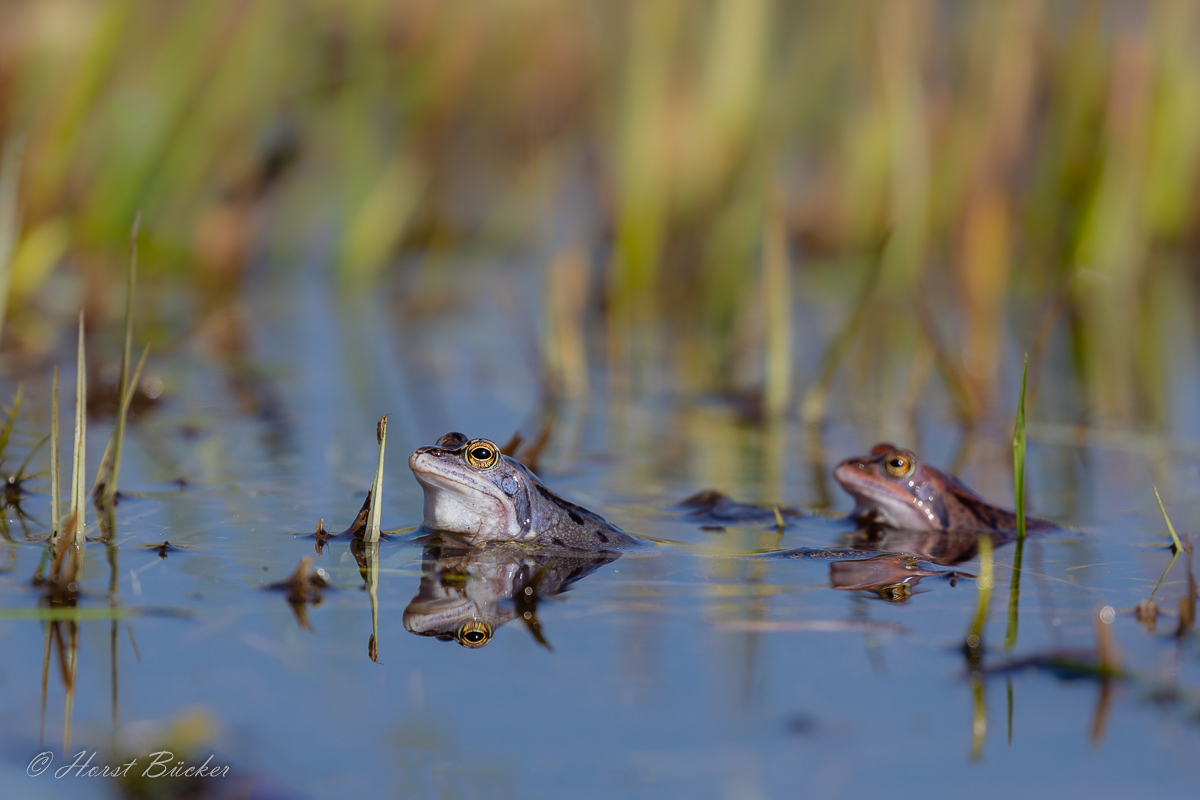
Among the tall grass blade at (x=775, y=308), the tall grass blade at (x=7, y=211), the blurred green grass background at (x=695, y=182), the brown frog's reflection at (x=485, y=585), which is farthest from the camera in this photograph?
the blurred green grass background at (x=695, y=182)

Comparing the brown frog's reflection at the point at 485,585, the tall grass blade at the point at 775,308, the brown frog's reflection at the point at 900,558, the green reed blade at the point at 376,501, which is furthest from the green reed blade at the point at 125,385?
the tall grass blade at the point at 775,308

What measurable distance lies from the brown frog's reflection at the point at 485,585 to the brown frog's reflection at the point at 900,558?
75 centimetres

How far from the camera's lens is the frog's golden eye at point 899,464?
4.60 meters

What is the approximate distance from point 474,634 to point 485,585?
19.9 inches

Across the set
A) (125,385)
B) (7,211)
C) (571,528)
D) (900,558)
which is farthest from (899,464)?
(7,211)

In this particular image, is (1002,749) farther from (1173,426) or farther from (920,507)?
(1173,426)

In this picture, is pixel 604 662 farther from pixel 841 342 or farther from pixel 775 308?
pixel 775 308

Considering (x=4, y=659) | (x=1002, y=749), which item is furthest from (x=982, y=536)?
(x=4, y=659)

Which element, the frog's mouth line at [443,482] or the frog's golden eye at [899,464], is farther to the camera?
the frog's golden eye at [899,464]

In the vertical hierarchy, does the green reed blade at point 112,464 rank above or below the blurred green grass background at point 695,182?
below

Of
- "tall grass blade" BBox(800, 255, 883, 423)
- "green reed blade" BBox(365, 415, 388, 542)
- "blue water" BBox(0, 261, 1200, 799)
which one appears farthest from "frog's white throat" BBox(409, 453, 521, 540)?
"tall grass blade" BBox(800, 255, 883, 423)

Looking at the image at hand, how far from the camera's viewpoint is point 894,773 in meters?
2.42

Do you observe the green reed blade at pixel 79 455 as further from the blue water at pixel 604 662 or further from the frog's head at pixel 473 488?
the frog's head at pixel 473 488

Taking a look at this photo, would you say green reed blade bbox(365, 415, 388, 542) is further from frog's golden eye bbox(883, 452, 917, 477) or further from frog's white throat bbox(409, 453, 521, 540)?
frog's golden eye bbox(883, 452, 917, 477)
